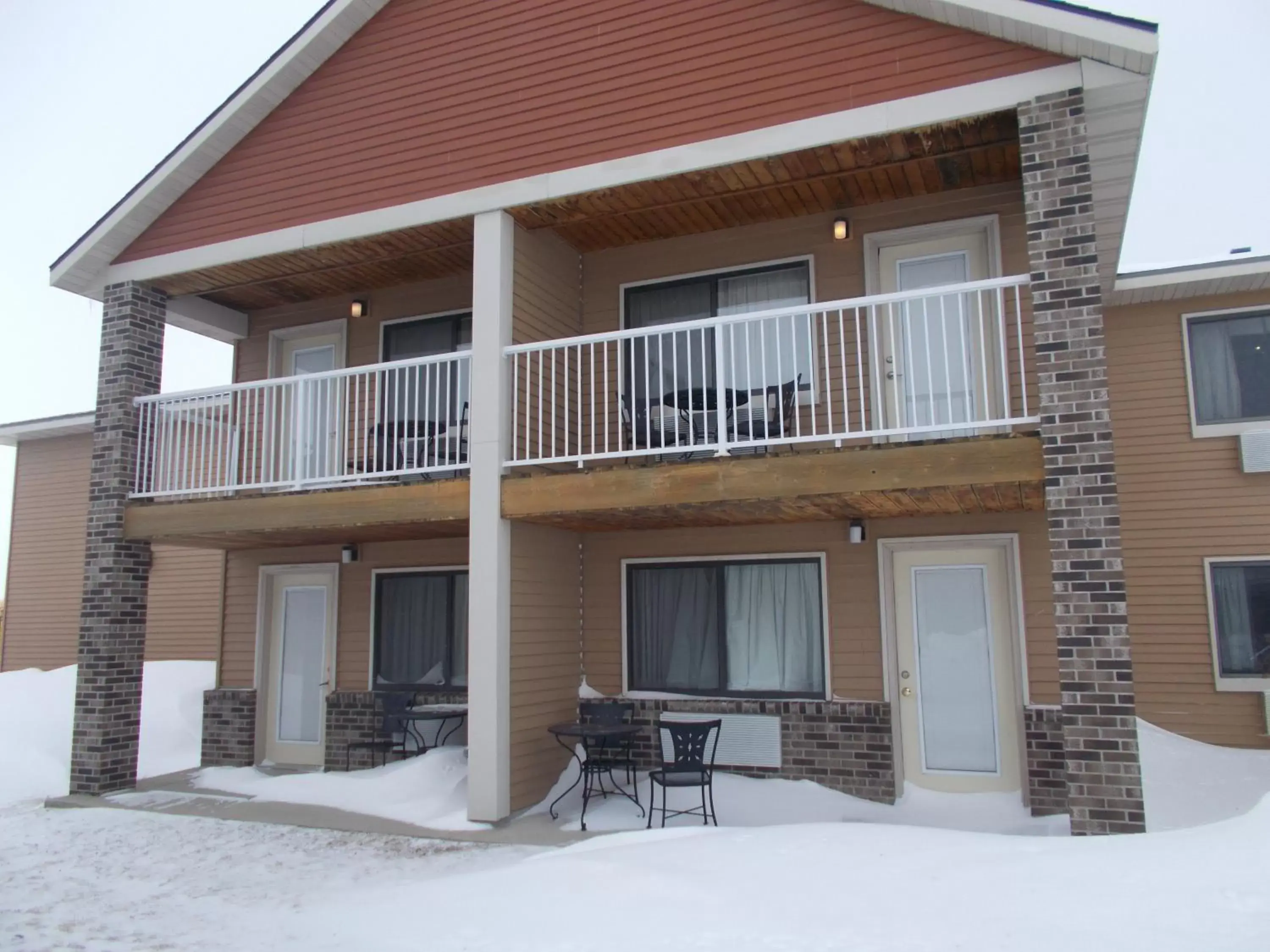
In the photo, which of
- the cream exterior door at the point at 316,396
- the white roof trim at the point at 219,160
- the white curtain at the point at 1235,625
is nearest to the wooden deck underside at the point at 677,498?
the cream exterior door at the point at 316,396

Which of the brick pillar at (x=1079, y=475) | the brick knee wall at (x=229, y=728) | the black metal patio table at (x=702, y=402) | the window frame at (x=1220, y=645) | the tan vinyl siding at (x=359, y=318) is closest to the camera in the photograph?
the brick pillar at (x=1079, y=475)

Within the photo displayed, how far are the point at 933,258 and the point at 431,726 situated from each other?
692 cm

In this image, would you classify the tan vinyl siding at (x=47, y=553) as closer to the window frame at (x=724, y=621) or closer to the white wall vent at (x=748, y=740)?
the window frame at (x=724, y=621)

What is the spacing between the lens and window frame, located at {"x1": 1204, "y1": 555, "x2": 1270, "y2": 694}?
32.7 feet

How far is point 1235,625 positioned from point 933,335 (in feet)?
15.5

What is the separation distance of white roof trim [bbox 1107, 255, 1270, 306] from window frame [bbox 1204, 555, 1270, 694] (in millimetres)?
2851

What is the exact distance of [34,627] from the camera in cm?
1595

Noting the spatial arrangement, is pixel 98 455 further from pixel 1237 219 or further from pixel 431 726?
pixel 1237 219

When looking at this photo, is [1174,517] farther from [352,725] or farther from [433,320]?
[352,725]

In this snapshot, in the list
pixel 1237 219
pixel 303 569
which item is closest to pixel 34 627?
pixel 303 569

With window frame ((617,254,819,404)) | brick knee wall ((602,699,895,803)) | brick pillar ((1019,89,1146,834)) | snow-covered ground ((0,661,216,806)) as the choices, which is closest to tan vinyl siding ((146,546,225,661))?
snow-covered ground ((0,661,216,806))

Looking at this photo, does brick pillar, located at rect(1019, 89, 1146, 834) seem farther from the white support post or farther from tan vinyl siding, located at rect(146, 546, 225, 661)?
tan vinyl siding, located at rect(146, 546, 225, 661)

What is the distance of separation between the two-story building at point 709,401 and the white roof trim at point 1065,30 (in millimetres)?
24

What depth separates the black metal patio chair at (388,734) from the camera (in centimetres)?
1012
